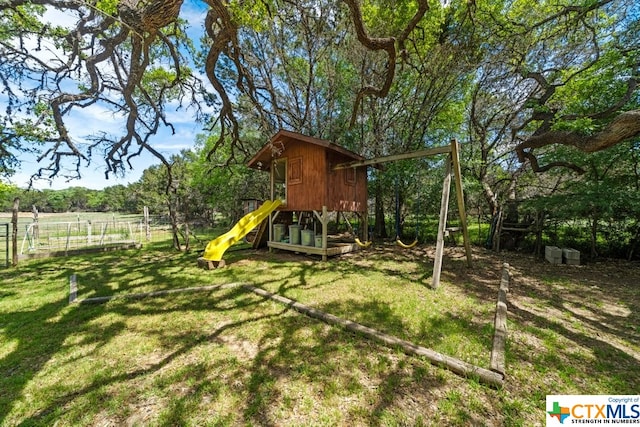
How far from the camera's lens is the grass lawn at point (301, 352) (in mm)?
2143

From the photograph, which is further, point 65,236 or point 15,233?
point 65,236

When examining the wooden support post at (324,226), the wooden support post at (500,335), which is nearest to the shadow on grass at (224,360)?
the wooden support post at (500,335)

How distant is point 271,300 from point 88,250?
10136 millimetres

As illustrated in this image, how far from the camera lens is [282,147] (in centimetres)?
902

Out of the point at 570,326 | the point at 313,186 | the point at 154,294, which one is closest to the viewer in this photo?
the point at 570,326

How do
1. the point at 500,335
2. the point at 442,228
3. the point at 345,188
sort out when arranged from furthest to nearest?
the point at 345,188
the point at 442,228
the point at 500,335

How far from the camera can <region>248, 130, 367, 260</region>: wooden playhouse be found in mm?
7918

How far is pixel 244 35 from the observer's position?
10664mm

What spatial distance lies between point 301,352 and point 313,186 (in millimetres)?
5844

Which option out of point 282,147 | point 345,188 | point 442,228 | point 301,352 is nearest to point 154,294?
point 301,352

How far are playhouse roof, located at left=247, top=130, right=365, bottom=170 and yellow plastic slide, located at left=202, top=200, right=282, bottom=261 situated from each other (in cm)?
186

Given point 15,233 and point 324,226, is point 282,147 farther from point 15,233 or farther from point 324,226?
point 15,233

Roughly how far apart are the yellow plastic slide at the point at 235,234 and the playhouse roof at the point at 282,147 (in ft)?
6.11

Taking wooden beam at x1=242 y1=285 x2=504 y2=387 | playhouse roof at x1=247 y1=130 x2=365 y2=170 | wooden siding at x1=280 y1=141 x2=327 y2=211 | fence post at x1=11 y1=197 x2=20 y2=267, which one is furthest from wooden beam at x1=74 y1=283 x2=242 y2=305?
fence post at x1=11 y1=197 x2=20 y2=267
